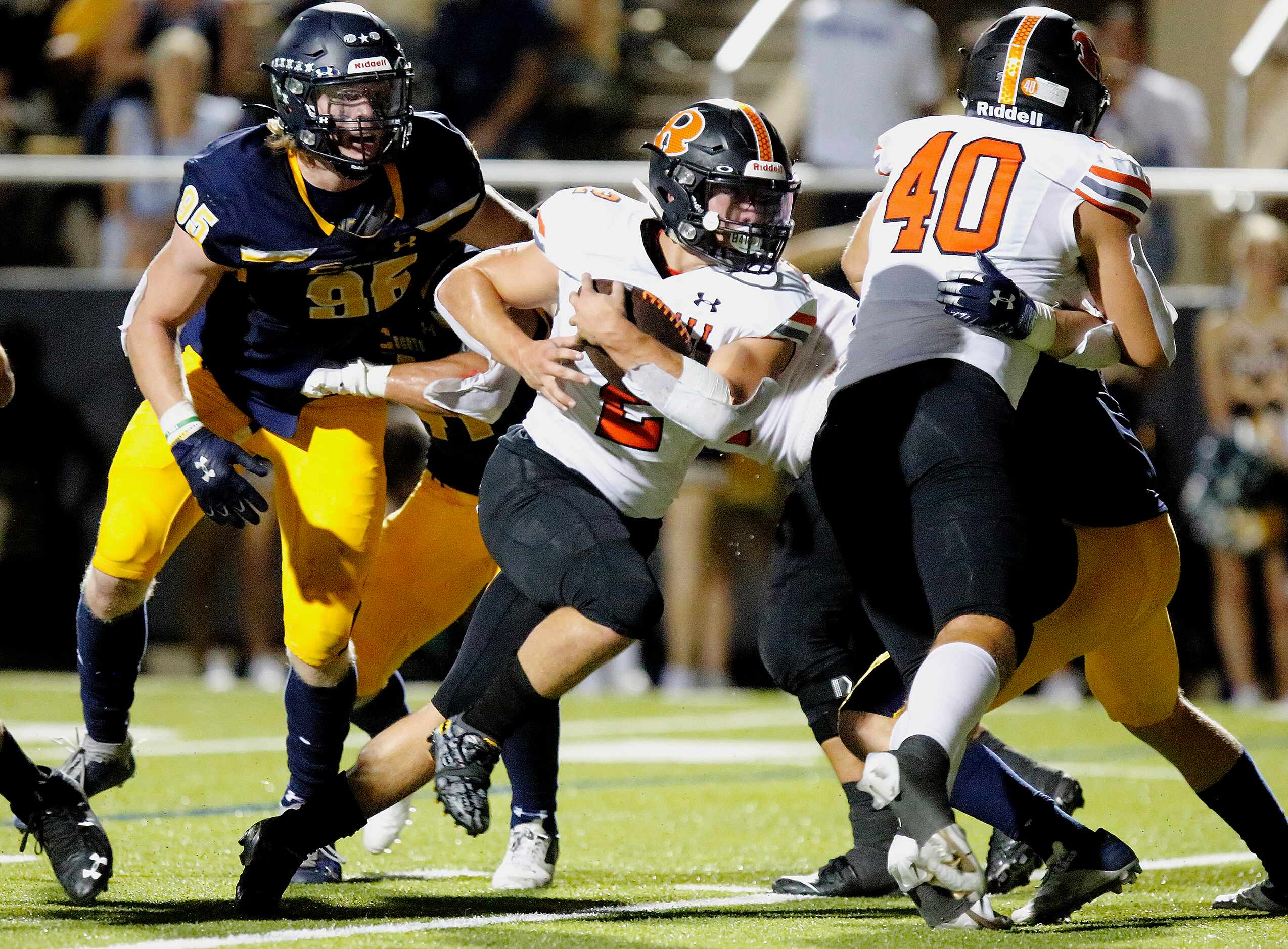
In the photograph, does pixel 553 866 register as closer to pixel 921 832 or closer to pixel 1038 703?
pixel 921 832

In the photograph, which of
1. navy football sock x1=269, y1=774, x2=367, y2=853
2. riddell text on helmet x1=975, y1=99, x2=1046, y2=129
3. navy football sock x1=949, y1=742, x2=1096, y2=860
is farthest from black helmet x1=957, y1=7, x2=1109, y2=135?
navy football sock x1=269, y1=774, x2=367, y2=853

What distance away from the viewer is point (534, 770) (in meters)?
4.49

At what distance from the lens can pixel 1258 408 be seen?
8398mm

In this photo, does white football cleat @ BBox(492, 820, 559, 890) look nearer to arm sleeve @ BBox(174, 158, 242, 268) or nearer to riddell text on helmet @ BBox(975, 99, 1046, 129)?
arm sleeve @ BBox(174, 158, 242, 268)

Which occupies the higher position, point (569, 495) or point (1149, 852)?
point (569, 495)

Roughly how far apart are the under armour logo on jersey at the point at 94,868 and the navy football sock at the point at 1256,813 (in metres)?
2.25

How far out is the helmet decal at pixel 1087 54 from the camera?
379 centimetres

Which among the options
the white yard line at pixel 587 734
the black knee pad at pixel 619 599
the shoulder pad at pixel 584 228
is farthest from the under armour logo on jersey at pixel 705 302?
the white yard line at pixel 587 734

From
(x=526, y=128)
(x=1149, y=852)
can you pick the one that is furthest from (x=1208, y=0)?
(x=1149, y=852)

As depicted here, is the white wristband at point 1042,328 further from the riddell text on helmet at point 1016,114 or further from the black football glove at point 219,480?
the black football glove at point 219,480

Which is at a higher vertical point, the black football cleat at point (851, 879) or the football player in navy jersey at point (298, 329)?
the football player in navy jersey at point (298, 329)

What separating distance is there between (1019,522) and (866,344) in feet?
1.58

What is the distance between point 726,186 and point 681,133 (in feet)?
0.55

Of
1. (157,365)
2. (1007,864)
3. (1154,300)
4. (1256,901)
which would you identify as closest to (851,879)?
(1007,864)
